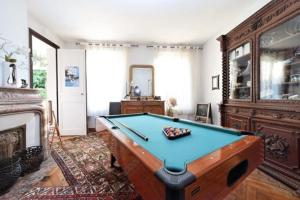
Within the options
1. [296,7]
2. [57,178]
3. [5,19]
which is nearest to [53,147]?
[57,178]

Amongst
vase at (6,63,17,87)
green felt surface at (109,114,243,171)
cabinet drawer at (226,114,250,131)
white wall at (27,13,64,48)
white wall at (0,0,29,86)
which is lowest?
cabinet drawer at (226,114,250,131)

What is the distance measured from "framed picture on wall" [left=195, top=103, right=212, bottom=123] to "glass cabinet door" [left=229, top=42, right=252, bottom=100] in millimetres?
1431

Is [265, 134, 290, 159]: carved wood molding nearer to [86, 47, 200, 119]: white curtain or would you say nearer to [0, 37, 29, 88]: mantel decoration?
[86, 47, 200, 119]: white curtain

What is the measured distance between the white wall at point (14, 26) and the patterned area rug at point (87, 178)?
4.59ft

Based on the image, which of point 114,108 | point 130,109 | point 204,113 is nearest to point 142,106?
point 130,109

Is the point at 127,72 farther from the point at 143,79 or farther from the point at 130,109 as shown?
the point at 130,109

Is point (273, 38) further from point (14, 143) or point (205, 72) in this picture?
point (14, 143)

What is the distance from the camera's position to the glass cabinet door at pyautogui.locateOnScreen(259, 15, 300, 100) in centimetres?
205

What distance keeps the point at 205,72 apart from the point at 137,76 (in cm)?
196

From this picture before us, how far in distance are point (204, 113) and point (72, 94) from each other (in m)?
3.52

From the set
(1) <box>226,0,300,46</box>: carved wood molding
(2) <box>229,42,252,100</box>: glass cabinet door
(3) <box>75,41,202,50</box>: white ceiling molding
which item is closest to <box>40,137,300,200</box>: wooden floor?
(2) <box>229,42,252,100</box>: glass cabinet door

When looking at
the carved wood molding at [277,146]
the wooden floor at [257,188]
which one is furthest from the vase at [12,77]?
the carved wood molding at [277,146]

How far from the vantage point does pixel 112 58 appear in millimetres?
4871

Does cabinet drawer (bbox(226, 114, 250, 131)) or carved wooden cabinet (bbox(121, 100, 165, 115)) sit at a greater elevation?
carved wooden cabinet (bbox(121, 100, 165, 115))
